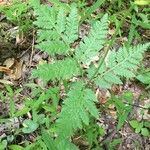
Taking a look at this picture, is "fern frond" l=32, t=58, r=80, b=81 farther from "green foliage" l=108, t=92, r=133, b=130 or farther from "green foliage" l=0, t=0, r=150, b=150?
"green foliage" l=108, t=92, r=133, b=130

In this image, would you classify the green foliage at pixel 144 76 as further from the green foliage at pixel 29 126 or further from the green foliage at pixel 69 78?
the green foliage at pixel 29 126

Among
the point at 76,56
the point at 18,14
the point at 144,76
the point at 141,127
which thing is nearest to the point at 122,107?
the point at 141,127

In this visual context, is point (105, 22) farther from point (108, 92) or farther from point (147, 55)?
point (147, 55)

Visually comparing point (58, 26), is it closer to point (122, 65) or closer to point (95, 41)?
point (95, 41)

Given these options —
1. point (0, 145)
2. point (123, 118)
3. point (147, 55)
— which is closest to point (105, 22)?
point (123, 118)

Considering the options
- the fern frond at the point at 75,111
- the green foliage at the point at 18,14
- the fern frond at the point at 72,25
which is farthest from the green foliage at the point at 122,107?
the green foliage at the point at 18,14
